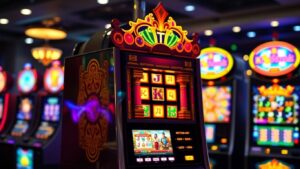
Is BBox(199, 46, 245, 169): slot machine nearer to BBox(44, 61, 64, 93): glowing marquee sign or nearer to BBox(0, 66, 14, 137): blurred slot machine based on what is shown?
BBox(44, 61, 64, 93): glowing marquee sign

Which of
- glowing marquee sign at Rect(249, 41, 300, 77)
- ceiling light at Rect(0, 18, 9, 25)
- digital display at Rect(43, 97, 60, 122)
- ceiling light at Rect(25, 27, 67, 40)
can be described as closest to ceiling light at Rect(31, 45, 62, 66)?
ceiling light at Rect(25, 27, 67, 40)

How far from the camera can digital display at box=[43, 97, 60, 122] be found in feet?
23.1

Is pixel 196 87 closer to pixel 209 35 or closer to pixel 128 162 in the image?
pixel 128 162

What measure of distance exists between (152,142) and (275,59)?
2.96 metres

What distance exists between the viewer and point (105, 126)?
2.71 m

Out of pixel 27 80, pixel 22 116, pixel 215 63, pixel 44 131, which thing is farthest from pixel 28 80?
pixel 215 63

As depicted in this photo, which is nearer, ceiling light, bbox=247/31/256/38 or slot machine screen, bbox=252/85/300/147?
slot machine screen, bbox=252/85/300/147

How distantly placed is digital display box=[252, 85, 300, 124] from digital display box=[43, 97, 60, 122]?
322 cm

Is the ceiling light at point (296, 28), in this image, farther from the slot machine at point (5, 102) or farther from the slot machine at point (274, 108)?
the slot machine at point (5, 102)

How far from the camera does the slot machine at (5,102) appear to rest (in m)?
7.89

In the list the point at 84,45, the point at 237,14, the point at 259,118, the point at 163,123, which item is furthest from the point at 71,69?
the point at 237,14

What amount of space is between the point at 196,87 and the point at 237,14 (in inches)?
296

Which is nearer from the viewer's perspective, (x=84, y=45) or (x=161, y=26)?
(x=161, y=26)

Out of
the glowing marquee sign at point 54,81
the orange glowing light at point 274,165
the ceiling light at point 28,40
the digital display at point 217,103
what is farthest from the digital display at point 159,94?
the ceiling light at point 28,40
